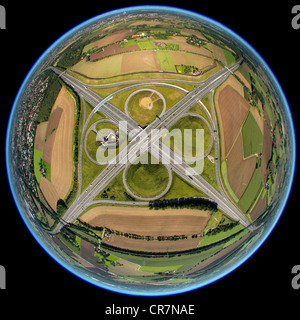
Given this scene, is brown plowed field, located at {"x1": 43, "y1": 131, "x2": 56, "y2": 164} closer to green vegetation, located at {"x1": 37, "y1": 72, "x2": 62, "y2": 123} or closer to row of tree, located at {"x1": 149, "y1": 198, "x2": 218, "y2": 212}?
green vegetation, located at {"x1": 37, "y1": 72, "x2": 62, "y2": 123}

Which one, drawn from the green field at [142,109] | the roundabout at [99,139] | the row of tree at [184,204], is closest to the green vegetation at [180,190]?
the row of tree at [184,204]

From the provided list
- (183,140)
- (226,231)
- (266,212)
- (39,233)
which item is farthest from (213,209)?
(39,233)

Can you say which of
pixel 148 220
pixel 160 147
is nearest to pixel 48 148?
pixel 160 147

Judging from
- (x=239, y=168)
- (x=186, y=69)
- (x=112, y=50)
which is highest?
(x=112, y=50)

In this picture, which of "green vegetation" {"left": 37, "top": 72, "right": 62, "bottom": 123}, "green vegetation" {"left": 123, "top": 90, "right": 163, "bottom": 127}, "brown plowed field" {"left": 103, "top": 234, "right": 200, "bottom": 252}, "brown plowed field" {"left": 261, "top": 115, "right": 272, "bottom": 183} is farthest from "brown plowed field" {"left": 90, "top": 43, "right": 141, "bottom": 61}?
"brown plowed field" {"left": 103, "top": 234, "right": 200, "bottom": 252}

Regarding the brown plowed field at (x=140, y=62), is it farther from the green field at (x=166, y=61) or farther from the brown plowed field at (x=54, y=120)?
the brown plowed field at (x=54, y=120)

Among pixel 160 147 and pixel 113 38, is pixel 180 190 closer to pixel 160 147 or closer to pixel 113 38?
pixel 160 147
